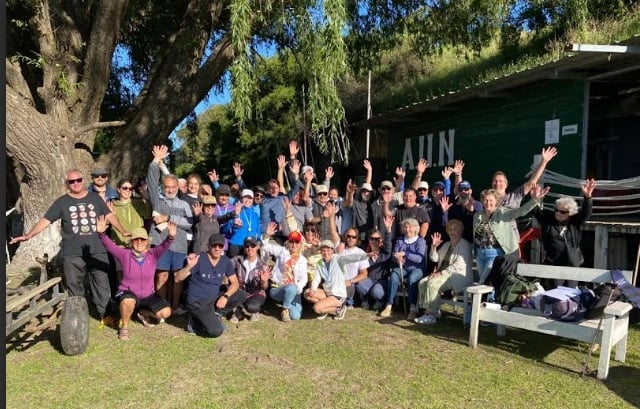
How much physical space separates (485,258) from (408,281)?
3.25 ft

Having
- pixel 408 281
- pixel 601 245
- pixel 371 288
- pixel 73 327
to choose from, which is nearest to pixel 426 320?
pixel 408 281

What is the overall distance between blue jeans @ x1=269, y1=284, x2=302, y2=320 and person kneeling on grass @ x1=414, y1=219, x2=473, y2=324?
4.50ft

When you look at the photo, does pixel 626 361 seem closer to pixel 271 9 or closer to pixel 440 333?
pixel 440 333

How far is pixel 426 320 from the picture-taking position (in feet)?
20.1

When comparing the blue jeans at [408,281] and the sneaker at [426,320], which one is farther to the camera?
the blue jeans at [408,281]

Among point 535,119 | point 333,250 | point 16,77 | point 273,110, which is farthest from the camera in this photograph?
point 273,110

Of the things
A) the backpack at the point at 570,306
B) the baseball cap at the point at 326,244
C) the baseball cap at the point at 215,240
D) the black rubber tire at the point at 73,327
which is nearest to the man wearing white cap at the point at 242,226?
the baseball cap at the point at 215,240

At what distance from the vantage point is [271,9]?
270 inches

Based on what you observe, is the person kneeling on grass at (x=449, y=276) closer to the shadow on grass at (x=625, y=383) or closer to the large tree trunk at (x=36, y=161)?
the shadow on grass at (x=625, y=383)

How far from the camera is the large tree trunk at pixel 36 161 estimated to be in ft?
24.4

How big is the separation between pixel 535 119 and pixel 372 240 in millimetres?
4105

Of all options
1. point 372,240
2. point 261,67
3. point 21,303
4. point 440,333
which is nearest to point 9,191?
point 261,67

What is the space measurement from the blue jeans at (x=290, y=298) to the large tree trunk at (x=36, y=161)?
3.76 meters

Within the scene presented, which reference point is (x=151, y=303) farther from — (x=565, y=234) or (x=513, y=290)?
(x=565, y=234)
